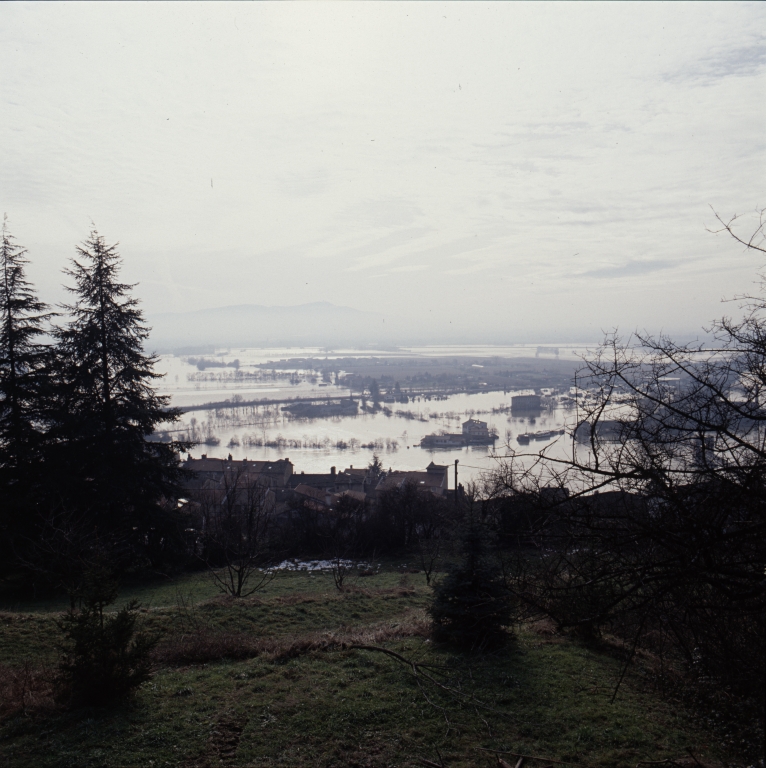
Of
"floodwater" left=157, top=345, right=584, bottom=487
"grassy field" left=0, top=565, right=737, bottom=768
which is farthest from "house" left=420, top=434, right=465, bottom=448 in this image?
"grassy field" left=0, top=565, right=737, bottom=768

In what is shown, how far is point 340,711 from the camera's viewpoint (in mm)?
5449

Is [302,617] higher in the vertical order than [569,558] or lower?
lower

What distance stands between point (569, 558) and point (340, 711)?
12.3ft

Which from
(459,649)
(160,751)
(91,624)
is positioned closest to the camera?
(160,751)

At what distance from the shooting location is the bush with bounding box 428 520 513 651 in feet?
25.0

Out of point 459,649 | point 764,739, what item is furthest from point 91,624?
point 764,739

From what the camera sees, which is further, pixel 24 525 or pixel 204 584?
pixel 204 584

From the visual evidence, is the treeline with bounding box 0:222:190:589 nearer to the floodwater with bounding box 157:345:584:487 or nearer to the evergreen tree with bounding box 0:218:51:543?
the evergreen tree with bounding box 0:218:51:543

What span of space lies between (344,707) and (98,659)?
8.80ft

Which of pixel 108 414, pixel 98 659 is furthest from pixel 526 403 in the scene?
pixel 98 659

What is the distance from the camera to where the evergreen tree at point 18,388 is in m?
13.3

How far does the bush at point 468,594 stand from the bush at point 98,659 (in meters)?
4.24

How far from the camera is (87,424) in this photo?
14156mm

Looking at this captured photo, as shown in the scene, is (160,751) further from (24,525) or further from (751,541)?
(24,525)
